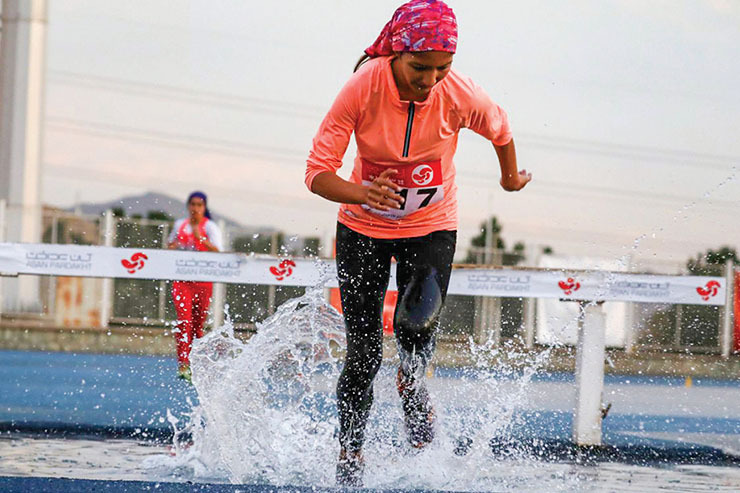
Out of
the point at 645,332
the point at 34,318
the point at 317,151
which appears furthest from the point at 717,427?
the point at 34,318

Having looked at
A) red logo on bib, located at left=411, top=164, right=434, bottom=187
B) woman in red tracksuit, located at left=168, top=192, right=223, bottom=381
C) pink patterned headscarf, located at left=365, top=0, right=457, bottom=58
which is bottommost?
woman in red tracksuit, located at left=168, top=192, right=223, bottom=381

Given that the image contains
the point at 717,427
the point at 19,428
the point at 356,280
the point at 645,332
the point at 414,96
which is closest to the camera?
the point at 414,96

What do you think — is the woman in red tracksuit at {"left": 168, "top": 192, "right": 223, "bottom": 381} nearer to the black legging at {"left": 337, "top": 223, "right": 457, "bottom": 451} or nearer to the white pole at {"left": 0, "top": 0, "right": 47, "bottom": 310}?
the black legging at {"left": 337, "top": 223, "right": 457, "bottom": 451}

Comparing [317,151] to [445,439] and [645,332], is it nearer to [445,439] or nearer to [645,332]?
[445,439]

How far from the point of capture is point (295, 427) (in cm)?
542

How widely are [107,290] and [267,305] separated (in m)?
2.63

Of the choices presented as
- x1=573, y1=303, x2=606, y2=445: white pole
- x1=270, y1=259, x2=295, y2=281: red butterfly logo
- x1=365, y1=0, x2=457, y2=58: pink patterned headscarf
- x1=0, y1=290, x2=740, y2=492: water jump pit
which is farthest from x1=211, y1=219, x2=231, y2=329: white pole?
x1=365, y1=0, x2=457, y2=58: pink patterned headscarf

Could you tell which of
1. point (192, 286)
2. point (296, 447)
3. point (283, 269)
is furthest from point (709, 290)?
point (296, 447)

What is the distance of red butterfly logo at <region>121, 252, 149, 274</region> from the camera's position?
9.03 metres

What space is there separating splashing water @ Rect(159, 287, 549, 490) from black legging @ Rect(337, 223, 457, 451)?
0.33 meters

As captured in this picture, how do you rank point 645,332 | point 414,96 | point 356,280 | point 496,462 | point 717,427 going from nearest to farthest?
point 414,96, point 356,280, point 496,462, point 717,427, point 645,332

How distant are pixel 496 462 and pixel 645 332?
12.8 meters

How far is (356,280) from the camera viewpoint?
16.2ft

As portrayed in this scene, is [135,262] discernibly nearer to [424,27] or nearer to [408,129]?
[408,129]
